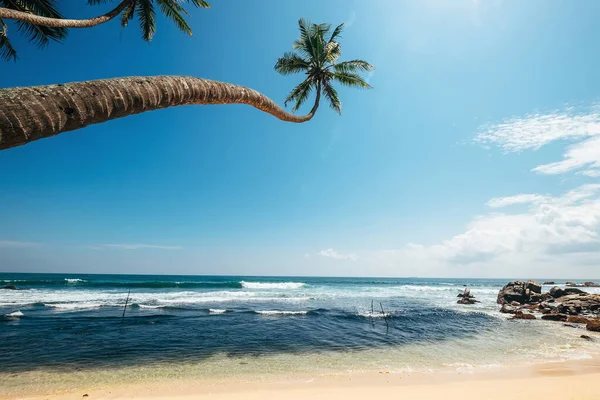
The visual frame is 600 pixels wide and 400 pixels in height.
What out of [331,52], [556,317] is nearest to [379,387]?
[331,52]

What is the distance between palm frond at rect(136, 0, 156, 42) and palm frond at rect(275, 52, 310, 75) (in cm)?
590

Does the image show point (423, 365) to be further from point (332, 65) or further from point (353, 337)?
point (332, 65)

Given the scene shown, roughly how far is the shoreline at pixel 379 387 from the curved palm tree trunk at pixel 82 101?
289 inches

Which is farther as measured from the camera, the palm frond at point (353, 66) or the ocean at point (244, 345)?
the palm frond at point (353, 66)

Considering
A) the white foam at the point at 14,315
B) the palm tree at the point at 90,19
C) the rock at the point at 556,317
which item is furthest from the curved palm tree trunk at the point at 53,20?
the rock at the point at 556,317

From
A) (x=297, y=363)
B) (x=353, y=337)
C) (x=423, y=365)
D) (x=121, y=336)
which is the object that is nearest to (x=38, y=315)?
(x=121, y=336)

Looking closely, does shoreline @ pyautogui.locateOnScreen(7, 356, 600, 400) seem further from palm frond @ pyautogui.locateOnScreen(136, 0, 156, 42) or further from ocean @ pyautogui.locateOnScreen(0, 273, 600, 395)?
palm frond @ pyautogui.locateOnScreen(136, 0, 156, 42)

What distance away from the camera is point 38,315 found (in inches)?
764

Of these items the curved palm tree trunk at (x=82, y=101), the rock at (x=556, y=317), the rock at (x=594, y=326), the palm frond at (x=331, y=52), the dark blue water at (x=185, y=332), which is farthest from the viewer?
the rock at (x=556, y=317)

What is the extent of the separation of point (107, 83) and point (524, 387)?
11.5m

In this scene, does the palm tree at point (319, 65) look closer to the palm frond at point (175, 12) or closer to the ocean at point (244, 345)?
the palm frond at point (175, 12)

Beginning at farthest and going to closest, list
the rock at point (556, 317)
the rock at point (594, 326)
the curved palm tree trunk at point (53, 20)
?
the rock at point (556, 317)
the rock at point (594, 326)
the curved palm tree trunk at point (53, 20)

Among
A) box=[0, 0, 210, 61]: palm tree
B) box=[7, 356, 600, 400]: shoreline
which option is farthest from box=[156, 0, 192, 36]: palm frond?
box=[7, 356, 600, 400]: shoreline

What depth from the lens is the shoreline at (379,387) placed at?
7.29 meters
